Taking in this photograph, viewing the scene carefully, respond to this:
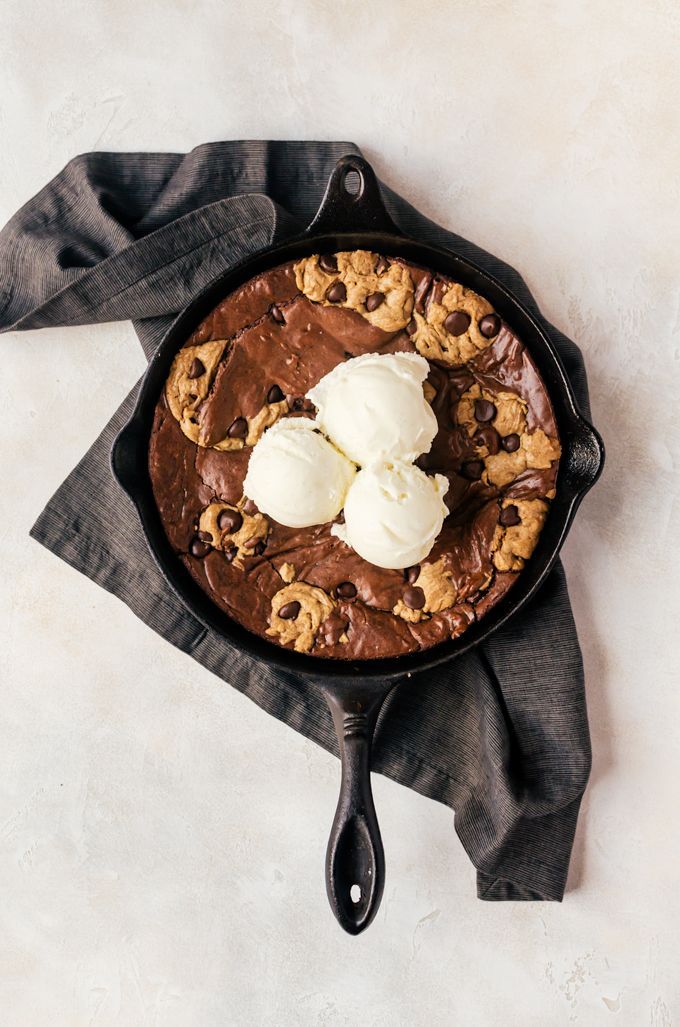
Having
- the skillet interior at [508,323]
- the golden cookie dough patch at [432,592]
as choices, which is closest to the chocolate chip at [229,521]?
the skillet interior at [508,323]

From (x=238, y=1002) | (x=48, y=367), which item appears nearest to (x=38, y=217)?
(x=48, y=367)

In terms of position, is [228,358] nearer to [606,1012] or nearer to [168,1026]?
[168,1026]

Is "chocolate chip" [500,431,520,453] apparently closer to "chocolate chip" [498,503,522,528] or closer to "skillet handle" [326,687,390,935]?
"chocolate chip" [498,503,522,528]

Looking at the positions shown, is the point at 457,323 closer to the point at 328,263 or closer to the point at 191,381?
the point at 328,263

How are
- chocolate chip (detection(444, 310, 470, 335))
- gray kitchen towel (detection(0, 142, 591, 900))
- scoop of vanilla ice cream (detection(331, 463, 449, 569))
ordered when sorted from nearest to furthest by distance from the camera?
1. scoop of vanilla ice cream (detection(331, 463, 449, 569))
2. chocolate chip (detection(444, 310, 470, 335))
3. gray kitchen towel (detection(0, 142, 591, 900))

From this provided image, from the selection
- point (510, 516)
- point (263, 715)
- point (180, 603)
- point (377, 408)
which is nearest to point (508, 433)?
point (510, 516)

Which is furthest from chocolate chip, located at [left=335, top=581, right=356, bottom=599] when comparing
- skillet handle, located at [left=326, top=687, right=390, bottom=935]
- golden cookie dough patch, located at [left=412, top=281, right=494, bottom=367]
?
golden cookie dough patch, located at [left=412, top=281, right=494, bottom=367]
